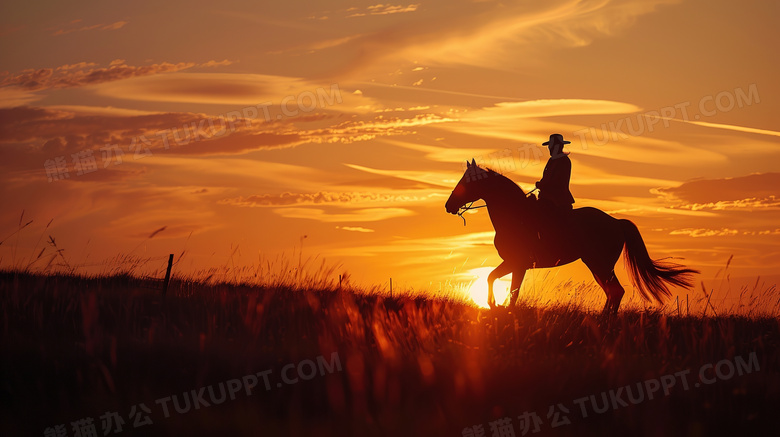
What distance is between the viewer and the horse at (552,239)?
11.4 meters

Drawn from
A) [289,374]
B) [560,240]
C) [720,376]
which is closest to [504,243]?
[560,240]

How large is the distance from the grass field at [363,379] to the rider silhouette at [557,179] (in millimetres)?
2928

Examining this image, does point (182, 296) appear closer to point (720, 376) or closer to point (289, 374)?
point (289, 374)

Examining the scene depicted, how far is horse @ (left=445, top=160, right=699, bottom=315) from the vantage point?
11422 mm

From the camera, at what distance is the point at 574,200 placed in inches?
453

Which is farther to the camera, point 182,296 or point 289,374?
point 182,296

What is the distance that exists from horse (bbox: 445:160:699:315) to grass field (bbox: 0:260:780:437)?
107 inches

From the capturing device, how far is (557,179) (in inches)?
437

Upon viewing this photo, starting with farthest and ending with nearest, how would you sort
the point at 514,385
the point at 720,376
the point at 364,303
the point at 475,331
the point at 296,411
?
the point at 364,303
the point at 475,331
the point at 720,376
the point at 514,385
the point at 296,411

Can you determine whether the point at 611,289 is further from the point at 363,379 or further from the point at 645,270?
the point at 363,379

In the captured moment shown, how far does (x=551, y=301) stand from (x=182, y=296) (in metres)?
5.48

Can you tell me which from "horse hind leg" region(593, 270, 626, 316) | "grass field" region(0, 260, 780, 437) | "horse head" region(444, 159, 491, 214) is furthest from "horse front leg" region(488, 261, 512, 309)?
"grass field" region(0, 260, 780, 437)

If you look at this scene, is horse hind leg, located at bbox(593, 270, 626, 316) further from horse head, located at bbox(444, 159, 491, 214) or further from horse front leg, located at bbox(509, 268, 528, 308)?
horse head, located at bbox(444, 159, 491, 214)

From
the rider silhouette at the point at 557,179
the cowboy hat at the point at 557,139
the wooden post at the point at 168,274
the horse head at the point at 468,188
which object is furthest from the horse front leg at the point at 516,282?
the wooden post at the point at 168,274
